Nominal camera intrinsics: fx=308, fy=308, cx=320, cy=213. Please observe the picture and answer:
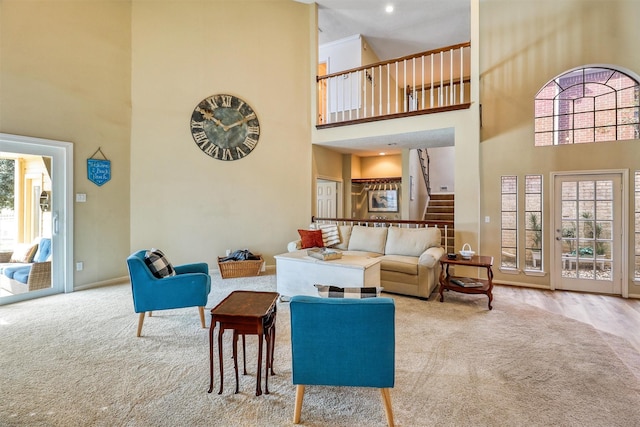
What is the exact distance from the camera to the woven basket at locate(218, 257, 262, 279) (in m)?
5.23

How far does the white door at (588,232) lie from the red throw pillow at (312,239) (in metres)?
3.72

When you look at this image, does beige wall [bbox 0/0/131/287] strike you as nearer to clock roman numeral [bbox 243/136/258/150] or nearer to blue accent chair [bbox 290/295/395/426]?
clock roman numeral [bbox 243/136/258/150]

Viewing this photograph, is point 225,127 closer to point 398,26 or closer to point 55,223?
point 55,223

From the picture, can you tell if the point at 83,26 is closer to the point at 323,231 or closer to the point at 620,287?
the point at 323,231

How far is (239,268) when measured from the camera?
5.29 m

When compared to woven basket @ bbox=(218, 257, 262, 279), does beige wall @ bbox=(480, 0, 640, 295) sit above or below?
above

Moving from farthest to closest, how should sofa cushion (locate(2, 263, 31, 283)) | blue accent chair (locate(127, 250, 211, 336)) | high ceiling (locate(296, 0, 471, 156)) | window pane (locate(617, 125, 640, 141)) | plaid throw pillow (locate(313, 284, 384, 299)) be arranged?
high ceiling (locate(296, 0, 471, 156)) → window pane (locate(617, 125, 640, 141)) → sofa cushion (locate(2, 263, 31, 283)) → blue accent chair (locate(127, 250, 211, 336)) → plaid throw pillow (locate(313, 284, 384, 299))

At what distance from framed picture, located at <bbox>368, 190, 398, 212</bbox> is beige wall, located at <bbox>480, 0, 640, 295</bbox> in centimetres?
335

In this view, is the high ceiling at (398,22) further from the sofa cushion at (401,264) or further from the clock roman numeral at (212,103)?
the sofa cushion at (401,264)

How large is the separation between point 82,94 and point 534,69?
273 inches

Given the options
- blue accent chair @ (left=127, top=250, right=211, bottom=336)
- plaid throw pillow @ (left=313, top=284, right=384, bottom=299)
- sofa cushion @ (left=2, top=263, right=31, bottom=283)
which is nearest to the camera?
plaid throw pillow @ (left=313, top=284, right=384, bottom=299)

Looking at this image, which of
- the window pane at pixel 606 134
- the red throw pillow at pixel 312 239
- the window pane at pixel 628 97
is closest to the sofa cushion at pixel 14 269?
the red throw pillow at pixel 312 239

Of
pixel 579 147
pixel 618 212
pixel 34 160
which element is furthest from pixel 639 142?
pixel 34 160

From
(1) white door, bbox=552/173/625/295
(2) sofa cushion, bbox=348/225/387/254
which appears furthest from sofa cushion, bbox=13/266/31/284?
(1) white door, bbox=552/173/625/295
